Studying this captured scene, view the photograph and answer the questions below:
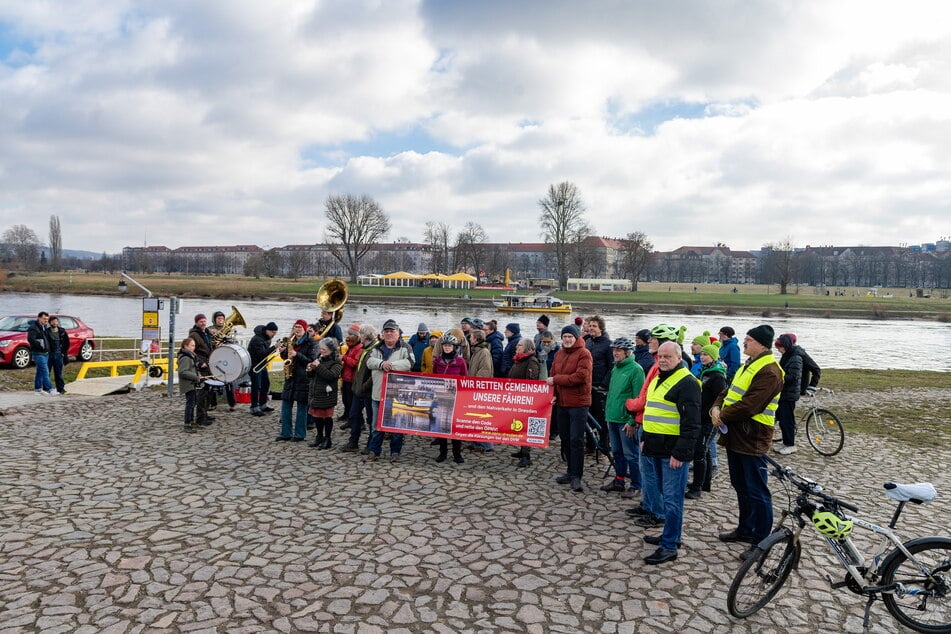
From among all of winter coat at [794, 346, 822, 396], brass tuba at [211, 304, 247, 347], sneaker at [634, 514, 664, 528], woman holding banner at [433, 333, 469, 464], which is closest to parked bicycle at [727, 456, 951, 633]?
sneaker at [634, 514, 664, 528]

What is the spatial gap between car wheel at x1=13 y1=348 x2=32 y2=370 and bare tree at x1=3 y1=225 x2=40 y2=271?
128522mm

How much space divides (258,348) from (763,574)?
9479mm

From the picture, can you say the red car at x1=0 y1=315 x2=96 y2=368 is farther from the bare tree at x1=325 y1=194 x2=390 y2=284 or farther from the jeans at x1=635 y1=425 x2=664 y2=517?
the bare tree at x1=325 y1=194 x2=390 y2=284

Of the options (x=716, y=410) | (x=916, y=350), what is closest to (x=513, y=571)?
(x=716, y=410)

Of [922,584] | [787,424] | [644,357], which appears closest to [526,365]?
[644,357]

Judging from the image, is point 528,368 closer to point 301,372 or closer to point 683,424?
point 683,424

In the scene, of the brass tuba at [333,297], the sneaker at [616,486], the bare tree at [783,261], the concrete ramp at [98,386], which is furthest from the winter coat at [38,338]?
the bare tree at [783,261]

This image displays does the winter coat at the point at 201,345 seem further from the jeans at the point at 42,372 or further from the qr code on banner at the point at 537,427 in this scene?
the qr code on banner at the point at 537,427

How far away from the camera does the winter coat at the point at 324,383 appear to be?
9.14 metres

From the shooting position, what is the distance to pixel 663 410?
554 cm

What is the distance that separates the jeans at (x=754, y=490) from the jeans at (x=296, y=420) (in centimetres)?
652

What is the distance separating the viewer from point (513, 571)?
204 inches

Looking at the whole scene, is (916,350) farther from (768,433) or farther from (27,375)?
(27,375)

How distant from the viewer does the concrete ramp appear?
1380cm
